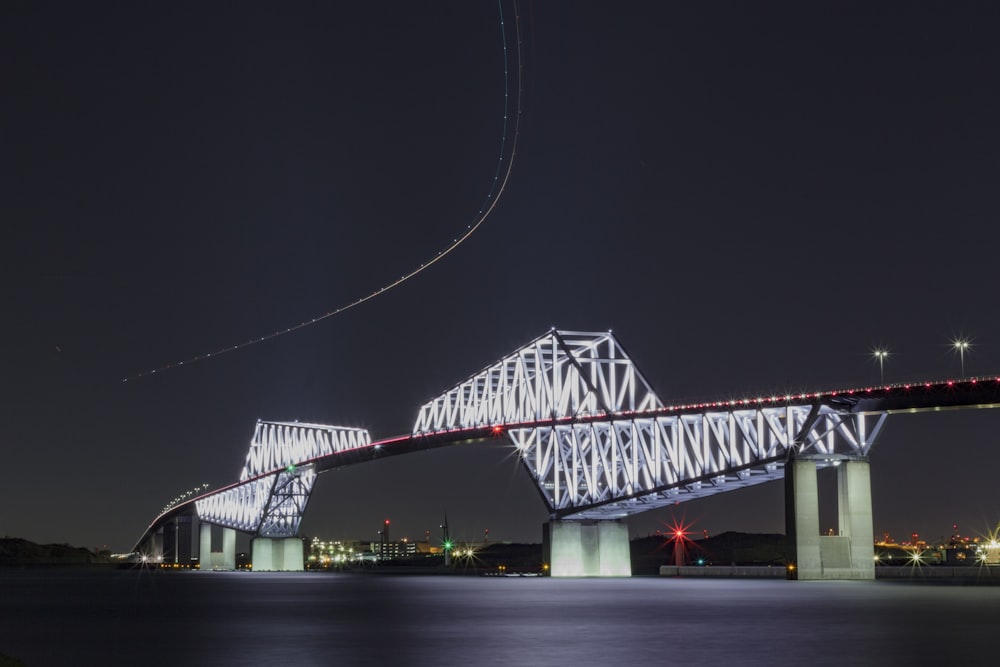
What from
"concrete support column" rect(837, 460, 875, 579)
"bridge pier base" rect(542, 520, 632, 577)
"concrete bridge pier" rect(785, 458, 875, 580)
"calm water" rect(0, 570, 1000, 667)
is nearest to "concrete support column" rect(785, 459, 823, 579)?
"concrete bridge pier" rect(785, 458, 875, 580)

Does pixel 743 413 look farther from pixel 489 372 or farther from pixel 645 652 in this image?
pixel 645 652

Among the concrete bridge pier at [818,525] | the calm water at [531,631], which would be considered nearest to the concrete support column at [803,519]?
the concrete bridge pier at [818,525]

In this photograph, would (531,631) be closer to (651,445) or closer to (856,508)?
(856,508)

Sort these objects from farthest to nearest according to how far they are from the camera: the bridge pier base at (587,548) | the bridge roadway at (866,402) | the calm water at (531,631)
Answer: the bridge pier base at (587,548), the bridge roadway at (866,402), the calm water at (531,631)

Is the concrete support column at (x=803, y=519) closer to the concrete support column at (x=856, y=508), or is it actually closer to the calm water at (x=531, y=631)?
the concrete support column at (x=856, y=508)

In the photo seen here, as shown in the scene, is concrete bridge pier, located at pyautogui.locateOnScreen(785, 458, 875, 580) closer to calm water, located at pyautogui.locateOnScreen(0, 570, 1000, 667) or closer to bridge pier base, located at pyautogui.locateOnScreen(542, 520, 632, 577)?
calm water, located at pyautogui.locateOnScreen(0, 570, 1000, 667)

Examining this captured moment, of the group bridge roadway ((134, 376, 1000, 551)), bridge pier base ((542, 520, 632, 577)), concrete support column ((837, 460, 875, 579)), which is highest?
bridge roadway ((134, 376, 1000, 551))

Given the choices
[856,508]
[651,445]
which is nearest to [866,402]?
[856,508]
